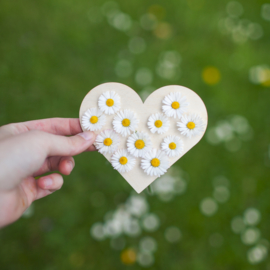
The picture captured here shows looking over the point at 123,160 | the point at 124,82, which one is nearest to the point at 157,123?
the point at 123,160

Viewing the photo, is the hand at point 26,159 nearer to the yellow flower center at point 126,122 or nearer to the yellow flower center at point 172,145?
the yellow flower center at point 126,122

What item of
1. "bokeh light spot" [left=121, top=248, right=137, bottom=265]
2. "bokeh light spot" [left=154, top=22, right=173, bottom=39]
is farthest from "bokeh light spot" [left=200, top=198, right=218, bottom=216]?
"bokeh light spot" [left=154, top=22, right=173, bottom=39]

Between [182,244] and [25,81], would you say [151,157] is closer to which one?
[182,244]

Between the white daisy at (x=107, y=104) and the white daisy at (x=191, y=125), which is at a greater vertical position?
the white daisy at (x=107, y=104)

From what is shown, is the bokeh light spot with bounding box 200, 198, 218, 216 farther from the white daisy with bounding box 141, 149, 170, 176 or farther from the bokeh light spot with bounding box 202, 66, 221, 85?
the bokeh light spot with bounding box 202, 66, 221, 85

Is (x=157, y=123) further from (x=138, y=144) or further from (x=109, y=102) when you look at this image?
(x=109, y=102)

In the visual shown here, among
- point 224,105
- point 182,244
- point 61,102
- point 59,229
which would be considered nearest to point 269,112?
point 224,105

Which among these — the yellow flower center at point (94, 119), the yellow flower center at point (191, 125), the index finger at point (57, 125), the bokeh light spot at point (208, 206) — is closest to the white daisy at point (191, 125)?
the yellow flower center at point (191, 125)
